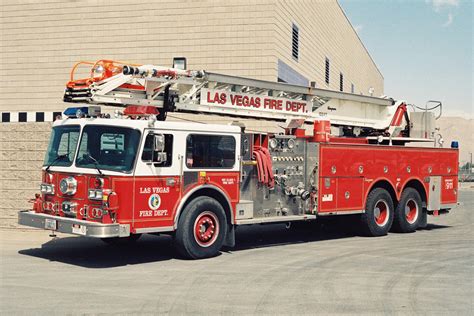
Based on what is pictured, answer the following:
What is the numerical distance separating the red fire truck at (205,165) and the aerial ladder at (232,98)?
2 centimetres

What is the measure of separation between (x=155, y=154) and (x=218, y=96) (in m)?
2.53

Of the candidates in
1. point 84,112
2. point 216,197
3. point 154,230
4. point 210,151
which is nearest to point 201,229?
point 216,197

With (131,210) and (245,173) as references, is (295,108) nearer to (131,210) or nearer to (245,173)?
A: (245,173)

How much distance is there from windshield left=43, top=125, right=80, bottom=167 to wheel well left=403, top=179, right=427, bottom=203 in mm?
8206

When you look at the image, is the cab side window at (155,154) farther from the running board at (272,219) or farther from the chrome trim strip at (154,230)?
the running board at (272,219)

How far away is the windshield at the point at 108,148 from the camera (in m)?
9.65

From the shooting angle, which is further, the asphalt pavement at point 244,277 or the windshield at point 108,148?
the windshield at point 108,148

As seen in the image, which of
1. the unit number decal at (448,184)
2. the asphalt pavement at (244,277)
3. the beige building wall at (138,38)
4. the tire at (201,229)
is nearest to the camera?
the asphalt pavement at (244,277)

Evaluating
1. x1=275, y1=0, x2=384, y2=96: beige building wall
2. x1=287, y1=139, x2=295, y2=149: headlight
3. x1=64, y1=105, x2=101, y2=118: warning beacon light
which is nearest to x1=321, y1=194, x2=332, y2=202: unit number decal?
x1=287, y1=139, x2=295, y2=149: headlight

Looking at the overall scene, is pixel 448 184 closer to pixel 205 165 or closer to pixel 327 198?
pixel 327 198

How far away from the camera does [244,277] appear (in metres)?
8.98

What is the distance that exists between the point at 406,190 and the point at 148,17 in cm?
1235

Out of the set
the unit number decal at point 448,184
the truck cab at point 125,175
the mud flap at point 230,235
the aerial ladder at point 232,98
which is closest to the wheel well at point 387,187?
the aerial ladder at point 232,98

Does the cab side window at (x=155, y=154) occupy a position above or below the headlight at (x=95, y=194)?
above
